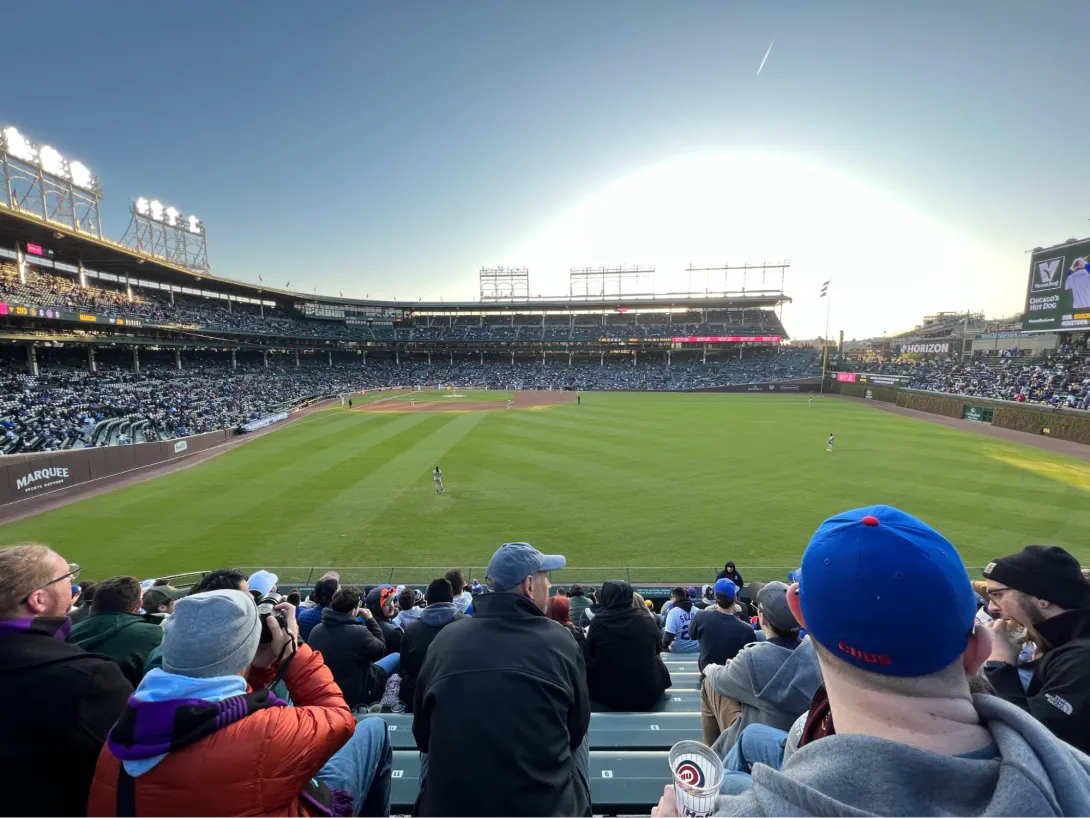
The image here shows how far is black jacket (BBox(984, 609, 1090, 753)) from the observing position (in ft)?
9.28

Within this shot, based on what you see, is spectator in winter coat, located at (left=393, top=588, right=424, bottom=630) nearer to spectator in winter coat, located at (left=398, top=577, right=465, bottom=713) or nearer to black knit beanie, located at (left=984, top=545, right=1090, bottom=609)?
spectator in winter coat, located at (left=398, top=577, right=465, bottom=713)

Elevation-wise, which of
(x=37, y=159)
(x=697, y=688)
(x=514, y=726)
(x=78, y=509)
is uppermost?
(x=37, y=159)

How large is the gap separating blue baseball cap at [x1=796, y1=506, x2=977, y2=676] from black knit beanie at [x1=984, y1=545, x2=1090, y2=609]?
2.88 meters

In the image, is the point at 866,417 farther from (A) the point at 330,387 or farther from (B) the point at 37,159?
(B) the point at 37,159

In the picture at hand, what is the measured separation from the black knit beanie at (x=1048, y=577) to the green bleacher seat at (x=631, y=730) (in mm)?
2804

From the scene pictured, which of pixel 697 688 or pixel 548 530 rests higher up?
pixel 697 688

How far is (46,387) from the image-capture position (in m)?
34.7

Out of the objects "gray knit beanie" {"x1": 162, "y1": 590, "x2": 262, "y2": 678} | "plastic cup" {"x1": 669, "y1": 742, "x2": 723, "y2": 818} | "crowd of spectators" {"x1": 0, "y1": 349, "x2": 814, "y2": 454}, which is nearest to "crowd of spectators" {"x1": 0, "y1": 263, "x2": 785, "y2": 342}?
"crowd of spectators" {"x1": 0, "y1": 349, "x2": 814, "y2": 454}

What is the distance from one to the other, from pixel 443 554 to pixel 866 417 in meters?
38.6

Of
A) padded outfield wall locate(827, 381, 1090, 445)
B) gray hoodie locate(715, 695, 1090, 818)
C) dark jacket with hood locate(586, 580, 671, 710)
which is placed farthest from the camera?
padded outfield wall locate(827, 381, 1090, 445)

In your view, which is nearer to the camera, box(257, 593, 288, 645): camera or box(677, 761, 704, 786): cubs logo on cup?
box(677, 761, 704, 786): cubs logo on cup

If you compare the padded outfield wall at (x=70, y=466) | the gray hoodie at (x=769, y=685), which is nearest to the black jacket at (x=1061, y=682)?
the gray hoodie at (x=769, y=685)

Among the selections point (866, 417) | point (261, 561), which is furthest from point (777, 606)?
point (866, 417)

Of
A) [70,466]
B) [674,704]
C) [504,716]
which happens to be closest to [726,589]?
[674,704]
